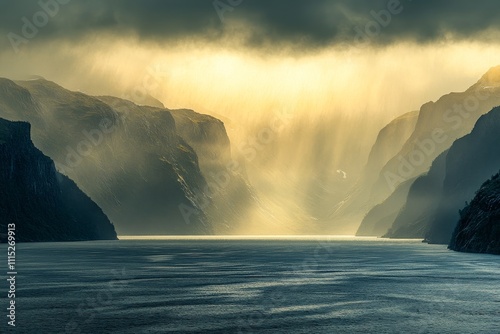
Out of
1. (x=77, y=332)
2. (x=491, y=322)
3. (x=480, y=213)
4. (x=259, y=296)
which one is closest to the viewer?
(x=77, y=332)

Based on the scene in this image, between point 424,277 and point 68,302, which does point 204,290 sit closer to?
point 68,302

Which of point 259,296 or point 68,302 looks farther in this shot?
point 259,296

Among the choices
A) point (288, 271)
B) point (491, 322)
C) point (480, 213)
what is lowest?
point (491, 322)

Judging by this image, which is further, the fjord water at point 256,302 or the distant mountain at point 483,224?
the distant mountain at point 483,224

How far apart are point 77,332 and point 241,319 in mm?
11523

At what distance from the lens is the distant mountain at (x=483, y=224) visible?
15188cm

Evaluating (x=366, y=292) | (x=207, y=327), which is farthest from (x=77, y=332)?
(x=366, y=292)

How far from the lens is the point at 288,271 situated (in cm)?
9988

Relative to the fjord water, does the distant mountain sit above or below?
above

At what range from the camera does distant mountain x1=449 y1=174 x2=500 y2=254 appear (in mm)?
151875

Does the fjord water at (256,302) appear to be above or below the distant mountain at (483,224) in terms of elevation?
below

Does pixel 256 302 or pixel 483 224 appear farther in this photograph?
pixel 483 224

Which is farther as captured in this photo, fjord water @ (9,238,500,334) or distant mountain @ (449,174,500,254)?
distant mountain @ (449,174,500,254)

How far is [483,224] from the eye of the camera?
156625 millimetres
